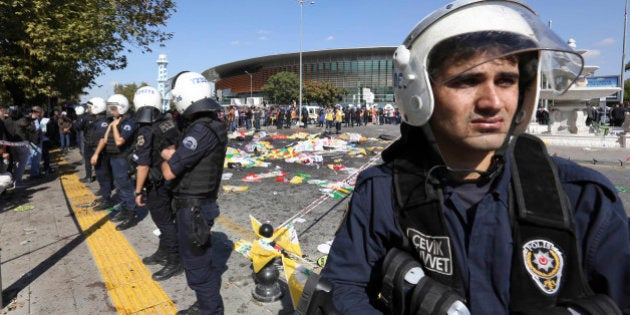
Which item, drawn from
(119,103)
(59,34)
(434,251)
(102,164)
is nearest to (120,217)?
(102,164)

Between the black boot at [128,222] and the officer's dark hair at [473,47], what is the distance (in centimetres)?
549

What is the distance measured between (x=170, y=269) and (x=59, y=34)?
10733 mm

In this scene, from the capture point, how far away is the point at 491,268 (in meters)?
1.12

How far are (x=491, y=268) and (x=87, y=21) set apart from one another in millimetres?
14002

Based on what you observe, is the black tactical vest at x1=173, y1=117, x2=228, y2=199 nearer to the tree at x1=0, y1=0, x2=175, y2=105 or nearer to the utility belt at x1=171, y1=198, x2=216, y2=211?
the utility belt at x1=171, y1=198, x2=216, y2=211

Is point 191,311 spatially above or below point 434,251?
below

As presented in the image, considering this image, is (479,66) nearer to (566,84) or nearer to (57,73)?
(566,84)

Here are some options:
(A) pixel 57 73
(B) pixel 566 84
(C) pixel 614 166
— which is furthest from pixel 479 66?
(A) pixel 57 73

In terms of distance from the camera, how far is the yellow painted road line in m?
3.32

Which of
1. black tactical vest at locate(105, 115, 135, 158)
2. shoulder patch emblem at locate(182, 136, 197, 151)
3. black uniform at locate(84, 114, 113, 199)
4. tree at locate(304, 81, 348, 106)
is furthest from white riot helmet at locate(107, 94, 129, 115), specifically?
tree at locate(304, 81, 348, 106)

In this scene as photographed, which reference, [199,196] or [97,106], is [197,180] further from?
[97,106]

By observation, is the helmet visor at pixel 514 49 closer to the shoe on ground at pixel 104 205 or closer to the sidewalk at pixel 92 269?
the sidewalk at pixel 92 269

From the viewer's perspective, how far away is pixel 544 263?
1049mm

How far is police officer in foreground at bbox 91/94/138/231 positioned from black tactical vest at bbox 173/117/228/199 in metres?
3.08
